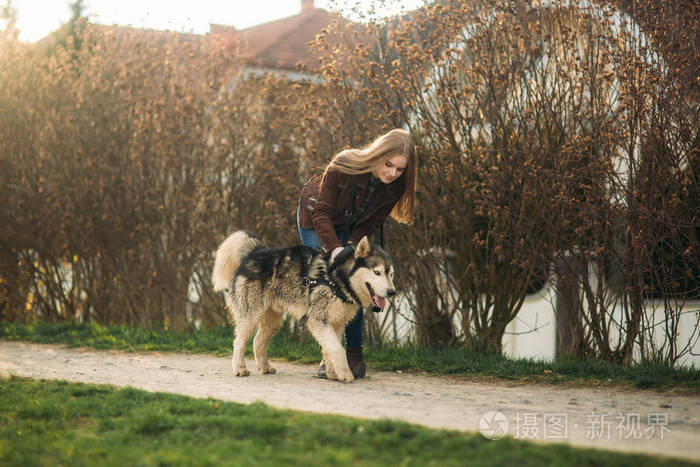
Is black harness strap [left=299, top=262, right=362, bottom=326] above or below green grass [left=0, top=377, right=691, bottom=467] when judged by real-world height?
above

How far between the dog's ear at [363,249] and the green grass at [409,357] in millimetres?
1857

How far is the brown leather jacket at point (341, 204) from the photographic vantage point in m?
6.24

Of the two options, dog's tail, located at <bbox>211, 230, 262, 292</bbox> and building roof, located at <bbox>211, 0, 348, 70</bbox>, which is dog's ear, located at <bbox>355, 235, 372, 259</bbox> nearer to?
dog's tail, located at <bbox>211, 230, 262, 292</bbox>

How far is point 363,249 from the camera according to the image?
6035mm

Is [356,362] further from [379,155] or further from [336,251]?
[379,155]

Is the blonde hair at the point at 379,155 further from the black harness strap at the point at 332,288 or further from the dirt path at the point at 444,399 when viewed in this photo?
the dirt path at the point at 444,399

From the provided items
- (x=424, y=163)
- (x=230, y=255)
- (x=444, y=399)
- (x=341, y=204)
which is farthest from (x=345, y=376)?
(x=424, y=163)

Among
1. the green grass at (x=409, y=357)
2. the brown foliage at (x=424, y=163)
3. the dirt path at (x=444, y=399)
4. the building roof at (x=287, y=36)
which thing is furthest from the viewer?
the building roof at (x=287, y=36)

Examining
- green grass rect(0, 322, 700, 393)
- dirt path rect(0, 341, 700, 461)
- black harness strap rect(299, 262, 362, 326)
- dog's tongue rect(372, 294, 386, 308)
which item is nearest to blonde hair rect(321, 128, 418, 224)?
black harness strap rect(299, 262, 362, 326)

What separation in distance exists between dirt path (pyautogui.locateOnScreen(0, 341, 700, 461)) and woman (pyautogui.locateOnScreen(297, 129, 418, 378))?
0.80 m

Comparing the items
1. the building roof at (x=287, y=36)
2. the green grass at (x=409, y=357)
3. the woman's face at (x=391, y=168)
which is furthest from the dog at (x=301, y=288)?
the building roof at (x=287, y=36)

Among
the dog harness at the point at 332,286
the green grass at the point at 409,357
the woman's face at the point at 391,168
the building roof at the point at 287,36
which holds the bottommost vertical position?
the green grass at the point at 409,357

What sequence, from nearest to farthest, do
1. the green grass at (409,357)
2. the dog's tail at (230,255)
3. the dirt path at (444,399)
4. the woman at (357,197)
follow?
the dirt path at (444,399) < the woman at (357,197) < the green grass at (409,357) < the dog's tail at (230,255)

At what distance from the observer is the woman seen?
244 inches
